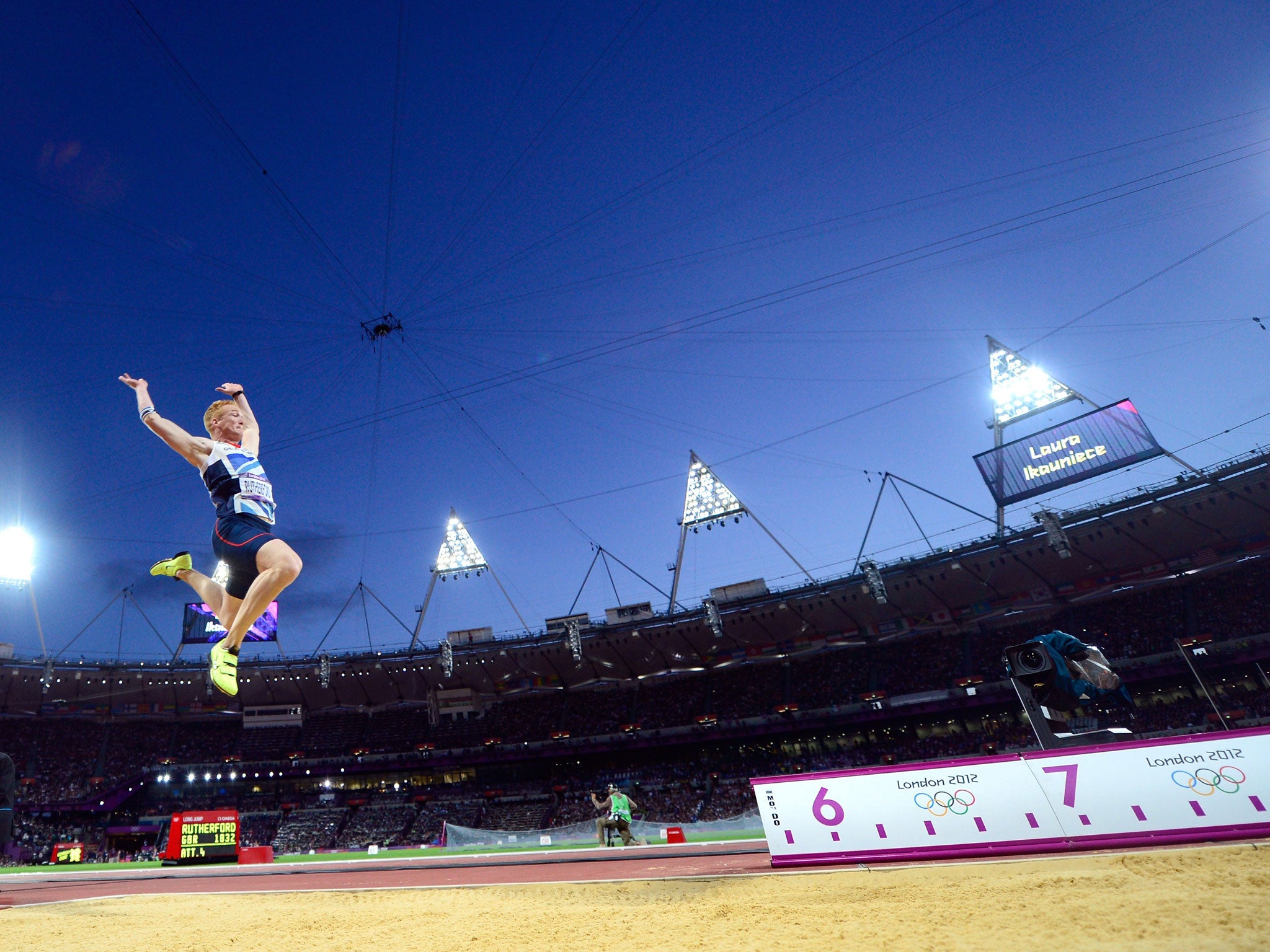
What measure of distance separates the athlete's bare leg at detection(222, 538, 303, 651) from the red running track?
25.0 feet

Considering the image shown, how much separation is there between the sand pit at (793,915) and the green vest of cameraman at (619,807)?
895 centimetres

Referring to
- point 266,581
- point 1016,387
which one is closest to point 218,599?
point 266,581

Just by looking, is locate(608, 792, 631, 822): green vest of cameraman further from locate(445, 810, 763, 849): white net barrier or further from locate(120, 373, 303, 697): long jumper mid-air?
locate(120, 373, 303, 697): long jumper mid-air

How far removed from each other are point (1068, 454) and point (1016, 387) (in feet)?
14.9

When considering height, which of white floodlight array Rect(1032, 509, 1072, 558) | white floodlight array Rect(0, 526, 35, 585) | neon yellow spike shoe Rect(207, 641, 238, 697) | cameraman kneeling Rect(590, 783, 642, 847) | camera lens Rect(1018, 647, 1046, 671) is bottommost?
cameraman kneeling Rect(590, 783, 642, 847)

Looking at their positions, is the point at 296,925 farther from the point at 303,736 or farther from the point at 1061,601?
the point at 303,736

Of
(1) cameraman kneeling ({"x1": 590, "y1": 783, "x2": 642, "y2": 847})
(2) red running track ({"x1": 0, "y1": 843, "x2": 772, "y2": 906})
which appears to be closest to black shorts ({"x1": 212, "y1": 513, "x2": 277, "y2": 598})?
(2) red running track ({"x1": 0, "y1": 843, "x2": 772, "y2": 906})

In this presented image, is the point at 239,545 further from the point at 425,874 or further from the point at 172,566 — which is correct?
the point at 425,874

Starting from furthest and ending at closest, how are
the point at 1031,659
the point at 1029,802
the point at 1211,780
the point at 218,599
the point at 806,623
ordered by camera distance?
1. the point at 806,623
2. the point at 1031,659
3. the point at 1029,802
4. the point at 1211,780
5. the point at 218,599

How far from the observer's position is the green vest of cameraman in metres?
19.2

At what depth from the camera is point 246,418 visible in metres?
8.75

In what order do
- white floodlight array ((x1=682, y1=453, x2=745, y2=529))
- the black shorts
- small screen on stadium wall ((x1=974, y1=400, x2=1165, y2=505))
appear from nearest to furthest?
the black shorts
small screen on stadium wall ((x1=974, y1=400, x2=1165, y2=505))
white floodlight array ((x1=682, y1=453, x2=745, y2=529))

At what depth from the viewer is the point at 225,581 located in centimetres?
757

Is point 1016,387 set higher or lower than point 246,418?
higher
